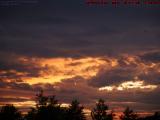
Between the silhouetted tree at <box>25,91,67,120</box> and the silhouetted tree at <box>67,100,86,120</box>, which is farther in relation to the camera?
the silhouetted tree at <box>67,100,86,120</box>

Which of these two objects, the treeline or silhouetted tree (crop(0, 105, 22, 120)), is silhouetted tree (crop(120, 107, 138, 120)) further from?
silhouetted tree (crop(0, 105, 22, 120))

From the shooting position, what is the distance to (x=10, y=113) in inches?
3784

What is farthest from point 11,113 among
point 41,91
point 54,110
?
point 54,110

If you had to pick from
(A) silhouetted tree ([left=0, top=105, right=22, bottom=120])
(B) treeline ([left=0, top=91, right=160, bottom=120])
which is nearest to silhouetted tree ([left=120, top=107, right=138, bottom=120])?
(B) treeline ([left=0, top=91, right=160, bottom=120])

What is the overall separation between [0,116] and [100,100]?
3641cm

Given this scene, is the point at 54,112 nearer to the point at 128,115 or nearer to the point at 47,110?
the point at 47,110

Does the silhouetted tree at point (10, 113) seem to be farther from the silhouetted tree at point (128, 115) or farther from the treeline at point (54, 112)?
the silhouetted tree at point (128, 115)

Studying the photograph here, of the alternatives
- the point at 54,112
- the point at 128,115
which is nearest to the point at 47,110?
the point at 54,112

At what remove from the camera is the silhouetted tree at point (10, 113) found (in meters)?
94.3

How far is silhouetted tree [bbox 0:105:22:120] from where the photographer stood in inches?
3713

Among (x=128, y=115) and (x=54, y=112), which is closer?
(x=54, y=112)

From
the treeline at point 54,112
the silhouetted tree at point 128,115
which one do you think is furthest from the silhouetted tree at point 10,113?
the silhouetted tree at point 128,115

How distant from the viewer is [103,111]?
112 metres

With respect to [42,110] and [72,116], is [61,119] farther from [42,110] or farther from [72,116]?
[72,116]
